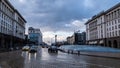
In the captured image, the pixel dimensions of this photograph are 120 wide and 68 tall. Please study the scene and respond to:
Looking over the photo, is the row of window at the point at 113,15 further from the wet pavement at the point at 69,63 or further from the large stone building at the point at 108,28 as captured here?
the wet pavement at the point at 69,63

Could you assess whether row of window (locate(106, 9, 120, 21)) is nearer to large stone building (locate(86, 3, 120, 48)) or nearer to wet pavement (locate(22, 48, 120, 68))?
large stone building (locate(86, 3, 120, 48))

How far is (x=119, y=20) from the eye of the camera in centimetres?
9519

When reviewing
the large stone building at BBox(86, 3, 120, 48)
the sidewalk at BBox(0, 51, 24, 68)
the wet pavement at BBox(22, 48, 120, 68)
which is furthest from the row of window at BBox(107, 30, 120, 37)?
the sidewalk at BBox(0, 51, 24, 68)

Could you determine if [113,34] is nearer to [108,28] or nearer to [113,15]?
[113,15]

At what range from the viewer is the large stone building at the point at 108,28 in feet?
320

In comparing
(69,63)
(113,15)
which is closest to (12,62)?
(69,63)

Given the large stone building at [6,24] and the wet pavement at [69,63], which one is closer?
the wet pavement at [69,63]

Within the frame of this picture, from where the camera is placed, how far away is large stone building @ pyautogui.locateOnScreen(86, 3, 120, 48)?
97.5 m

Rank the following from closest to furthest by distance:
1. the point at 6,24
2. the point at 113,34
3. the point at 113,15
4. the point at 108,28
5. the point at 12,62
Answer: the point at 12,62 → the point at 113,34 → the point at 113,15 → the point at 6,24 → the point at 108,28

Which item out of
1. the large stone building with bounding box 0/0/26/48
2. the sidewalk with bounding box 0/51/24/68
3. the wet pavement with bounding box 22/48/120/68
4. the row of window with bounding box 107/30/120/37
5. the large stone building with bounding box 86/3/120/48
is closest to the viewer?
the sidewalk with bounding box 0/51/24/68

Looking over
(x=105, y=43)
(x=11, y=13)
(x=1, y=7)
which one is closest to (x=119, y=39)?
(x=105, y=43)

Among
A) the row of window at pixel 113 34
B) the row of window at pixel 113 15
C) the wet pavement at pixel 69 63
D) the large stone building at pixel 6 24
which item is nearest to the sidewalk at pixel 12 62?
the wet pavement at pixel 69 63

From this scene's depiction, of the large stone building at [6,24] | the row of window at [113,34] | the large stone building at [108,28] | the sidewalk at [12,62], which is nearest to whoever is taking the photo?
the sidewalk at [12,62]

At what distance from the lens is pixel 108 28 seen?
11100 cm
